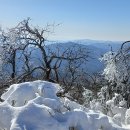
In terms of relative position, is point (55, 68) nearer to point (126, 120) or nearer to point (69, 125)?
point (126, 120)

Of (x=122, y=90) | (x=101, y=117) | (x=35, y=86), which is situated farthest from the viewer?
(x=122, y=90)

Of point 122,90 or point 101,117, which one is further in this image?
point 122,90

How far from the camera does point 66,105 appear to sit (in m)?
5.07

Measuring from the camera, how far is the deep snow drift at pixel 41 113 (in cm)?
436

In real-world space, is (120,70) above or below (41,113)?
below

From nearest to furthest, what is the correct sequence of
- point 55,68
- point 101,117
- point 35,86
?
1. point 101,117
2. point 35,86
3. point 55,68

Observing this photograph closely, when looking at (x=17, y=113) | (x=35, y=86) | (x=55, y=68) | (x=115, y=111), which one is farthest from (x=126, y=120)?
(x=55, y=68)

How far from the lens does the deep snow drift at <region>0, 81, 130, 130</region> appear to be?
4.36 m

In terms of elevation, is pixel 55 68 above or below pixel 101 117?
below

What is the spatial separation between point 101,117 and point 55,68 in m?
11.4

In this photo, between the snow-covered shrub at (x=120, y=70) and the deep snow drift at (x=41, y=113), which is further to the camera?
the snow-covered shrub at (x=120, y=70)

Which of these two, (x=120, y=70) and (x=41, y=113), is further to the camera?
(x=120, y=70)

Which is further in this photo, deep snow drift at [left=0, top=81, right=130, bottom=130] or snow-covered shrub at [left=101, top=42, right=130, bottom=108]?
snow-covered shrub at [left=101, top=42, right=130, bottom=108]

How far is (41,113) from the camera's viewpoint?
4.45 m
